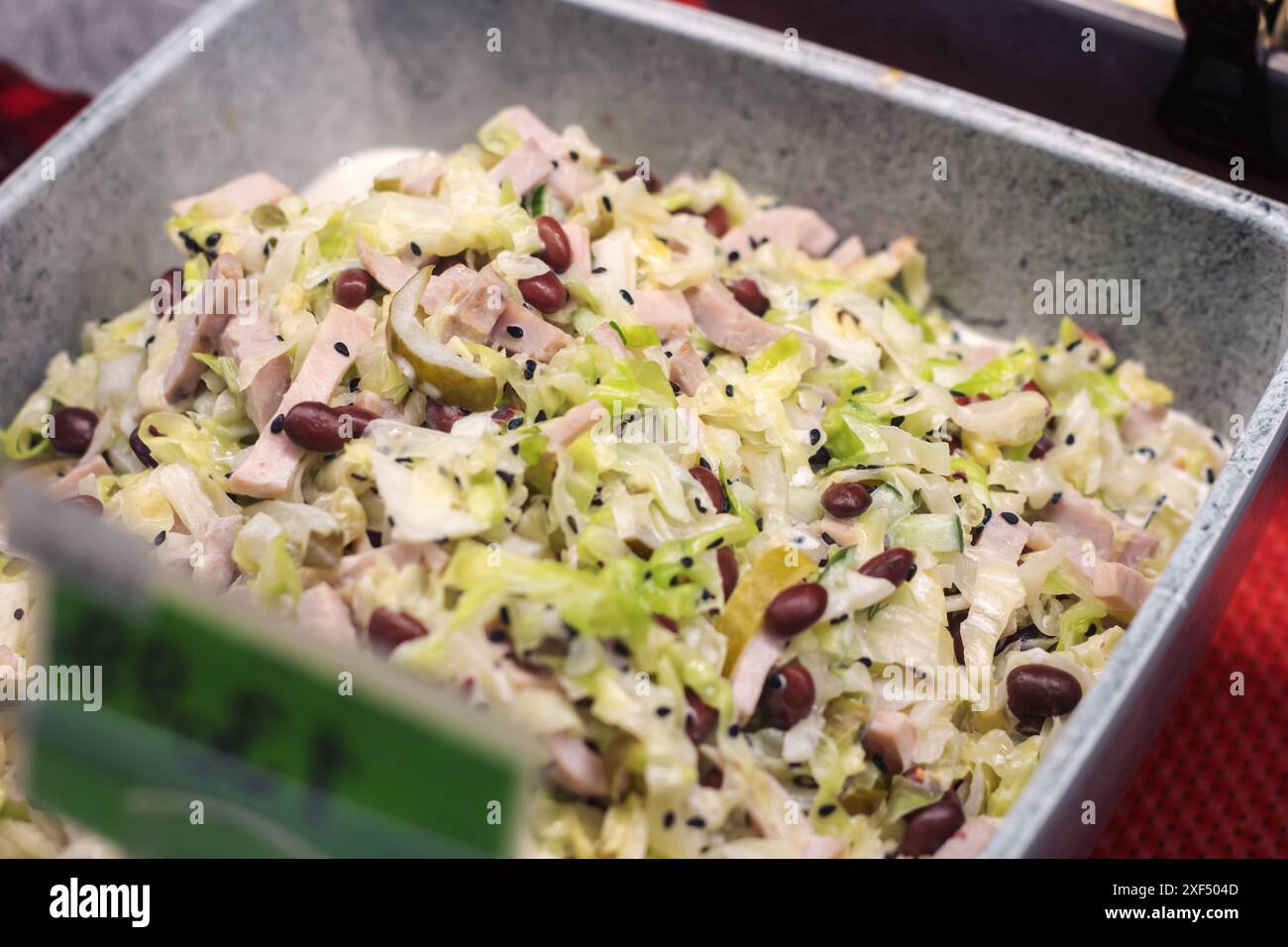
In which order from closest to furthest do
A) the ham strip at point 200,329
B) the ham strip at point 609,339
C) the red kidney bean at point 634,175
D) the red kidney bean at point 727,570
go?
the red kidney bean at point 727,570 → the ham strip at point 609,339 → the ham strip at point 200,329 → the red kidney bean at point 634,175

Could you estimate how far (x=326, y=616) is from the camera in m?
1.47

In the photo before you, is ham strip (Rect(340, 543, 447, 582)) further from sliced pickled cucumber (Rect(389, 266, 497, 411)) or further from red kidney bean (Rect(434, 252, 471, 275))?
red kidney bean (Rect(434, 252, 471, 275))

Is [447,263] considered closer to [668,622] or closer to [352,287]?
[352,287]

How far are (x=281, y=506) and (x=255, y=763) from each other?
1.82ft

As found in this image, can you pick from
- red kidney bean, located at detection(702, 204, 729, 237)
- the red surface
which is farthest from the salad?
the red surface

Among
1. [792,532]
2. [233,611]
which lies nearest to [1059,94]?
[792,532]

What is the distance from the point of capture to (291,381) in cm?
184

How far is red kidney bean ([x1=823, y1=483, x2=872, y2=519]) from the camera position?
68.6 inches

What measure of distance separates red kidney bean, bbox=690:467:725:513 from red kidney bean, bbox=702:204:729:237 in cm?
88

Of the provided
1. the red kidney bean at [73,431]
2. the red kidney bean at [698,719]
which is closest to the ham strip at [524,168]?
the red kidney bean at [73,431]

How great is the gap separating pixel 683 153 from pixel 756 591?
54.6 inches

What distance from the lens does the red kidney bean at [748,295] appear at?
214 cm

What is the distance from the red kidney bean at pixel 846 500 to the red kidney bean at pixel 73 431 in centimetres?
131

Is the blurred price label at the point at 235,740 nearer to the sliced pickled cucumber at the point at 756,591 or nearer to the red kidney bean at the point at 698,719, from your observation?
the red kidney bean at the point at 698,719
